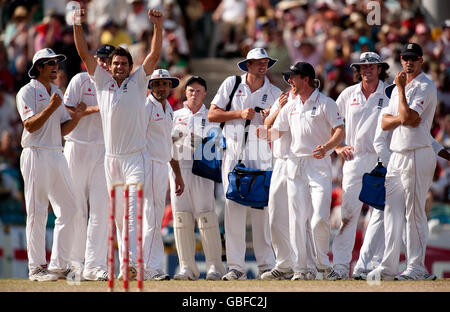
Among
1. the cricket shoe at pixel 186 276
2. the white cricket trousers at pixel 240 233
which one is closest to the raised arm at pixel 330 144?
the white cricket trousers at pixel 240 233

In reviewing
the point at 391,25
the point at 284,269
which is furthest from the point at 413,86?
the point at 391,25

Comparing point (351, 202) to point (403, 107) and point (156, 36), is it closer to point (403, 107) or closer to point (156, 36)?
point (403, 107)

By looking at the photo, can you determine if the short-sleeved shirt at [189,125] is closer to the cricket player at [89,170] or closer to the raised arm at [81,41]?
the cricket player at [89,170]

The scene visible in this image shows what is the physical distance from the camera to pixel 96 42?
22.3 metres

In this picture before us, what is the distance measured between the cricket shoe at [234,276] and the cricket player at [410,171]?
169cm

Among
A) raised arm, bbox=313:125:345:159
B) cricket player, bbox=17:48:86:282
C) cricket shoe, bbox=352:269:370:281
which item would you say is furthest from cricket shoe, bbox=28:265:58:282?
cricket shoe, bbox=352:269:370:281

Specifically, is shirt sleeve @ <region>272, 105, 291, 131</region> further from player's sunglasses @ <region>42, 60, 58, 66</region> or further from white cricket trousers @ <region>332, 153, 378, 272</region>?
player's sunglasses @ <region>42, 60, 58, 66</region>

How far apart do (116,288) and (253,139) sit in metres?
3.11

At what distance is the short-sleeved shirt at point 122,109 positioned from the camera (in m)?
12.8

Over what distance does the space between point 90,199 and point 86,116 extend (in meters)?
1.01

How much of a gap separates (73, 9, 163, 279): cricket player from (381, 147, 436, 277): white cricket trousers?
281 cm

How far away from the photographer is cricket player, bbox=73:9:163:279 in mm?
12727

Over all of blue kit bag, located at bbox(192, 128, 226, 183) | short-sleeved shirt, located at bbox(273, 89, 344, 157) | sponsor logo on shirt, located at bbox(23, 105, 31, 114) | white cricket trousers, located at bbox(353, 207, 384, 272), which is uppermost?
sponsor logo on shirt, located at bbox(23, 105, 31, 114)
